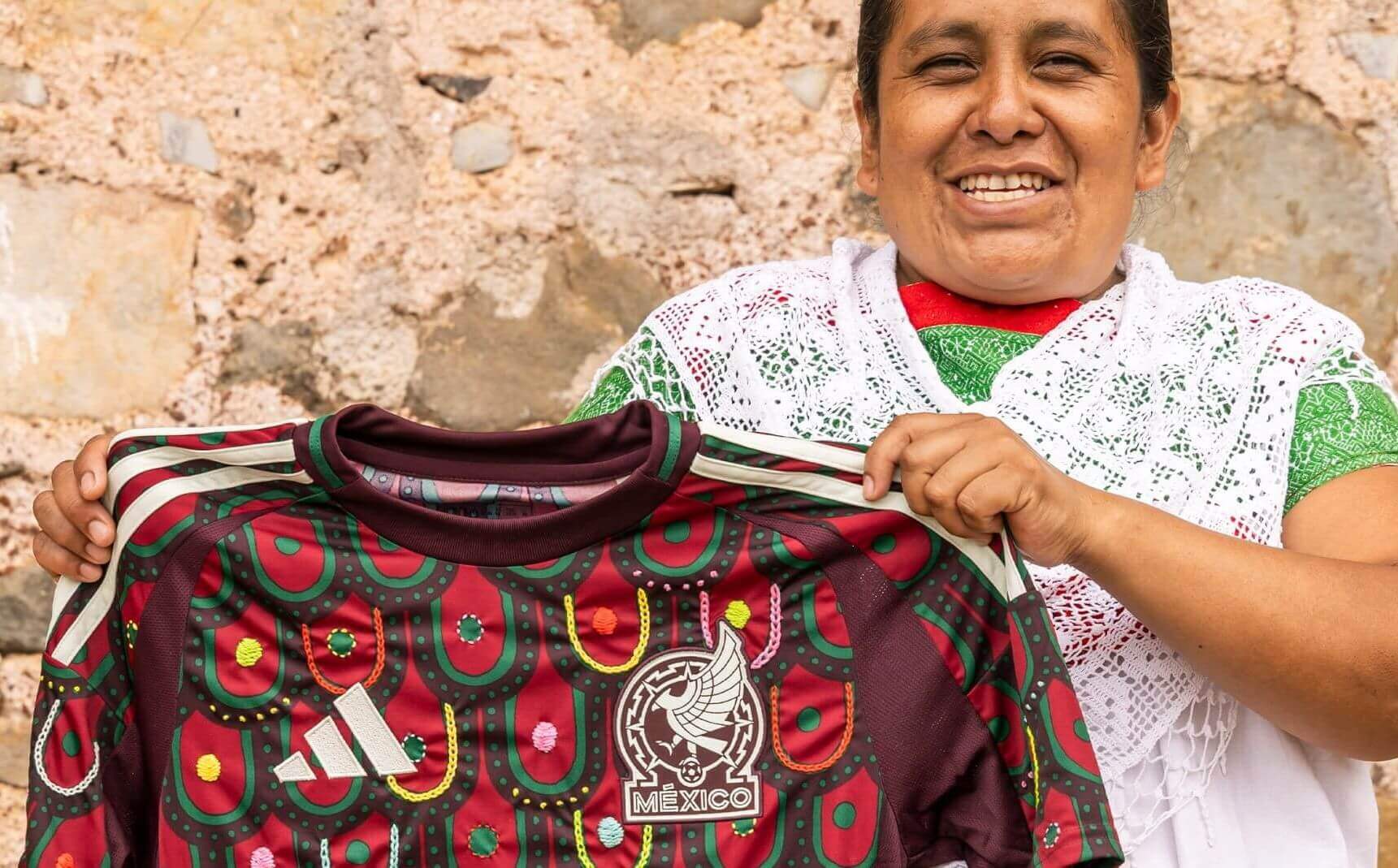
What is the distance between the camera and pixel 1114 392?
4.25 ft

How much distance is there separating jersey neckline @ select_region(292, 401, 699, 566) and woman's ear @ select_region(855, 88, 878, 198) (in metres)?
0.51

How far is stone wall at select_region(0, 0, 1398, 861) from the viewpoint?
1.76 meters

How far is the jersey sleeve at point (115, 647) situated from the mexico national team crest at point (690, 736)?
13.7 inches

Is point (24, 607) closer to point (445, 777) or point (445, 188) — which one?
point (445, 188)

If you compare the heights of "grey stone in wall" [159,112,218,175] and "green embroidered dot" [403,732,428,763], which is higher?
"grey stone in wall" [159,112,218,175]

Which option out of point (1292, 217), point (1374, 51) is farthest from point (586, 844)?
point (1374, 51)

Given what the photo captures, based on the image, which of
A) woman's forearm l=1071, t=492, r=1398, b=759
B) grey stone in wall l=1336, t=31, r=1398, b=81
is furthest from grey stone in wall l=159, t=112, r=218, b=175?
grey stone in wall l=1336, t=31, r=1398, b=81

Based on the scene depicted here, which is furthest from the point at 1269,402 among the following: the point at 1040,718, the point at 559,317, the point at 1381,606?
the point at 559,317

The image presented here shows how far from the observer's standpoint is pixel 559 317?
1.86 metres

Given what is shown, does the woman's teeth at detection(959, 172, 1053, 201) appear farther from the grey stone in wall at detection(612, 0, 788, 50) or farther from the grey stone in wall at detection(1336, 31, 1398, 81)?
the grey stone in wall at detection(1336, 31, 1398, 81)

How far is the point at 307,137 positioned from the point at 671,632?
100 cm

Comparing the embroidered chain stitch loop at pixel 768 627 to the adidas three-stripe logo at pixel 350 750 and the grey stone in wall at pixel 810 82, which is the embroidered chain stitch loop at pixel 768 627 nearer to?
the adidas three-stripe logo at pixel 350 750

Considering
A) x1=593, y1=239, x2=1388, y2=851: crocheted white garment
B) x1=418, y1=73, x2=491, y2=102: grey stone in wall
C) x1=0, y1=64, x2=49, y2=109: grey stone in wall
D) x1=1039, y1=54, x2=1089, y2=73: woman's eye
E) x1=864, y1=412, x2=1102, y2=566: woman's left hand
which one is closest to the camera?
x1=864, y1=412, x2=1102, y2=566: woman's left hand

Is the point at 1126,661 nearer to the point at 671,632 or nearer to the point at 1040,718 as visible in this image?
the point at 1040,718
